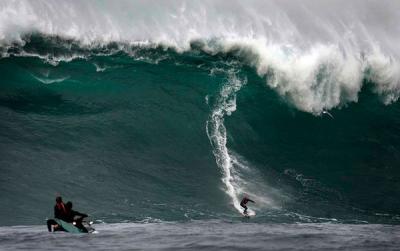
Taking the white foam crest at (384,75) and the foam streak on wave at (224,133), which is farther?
the white foam crest at (384,75)

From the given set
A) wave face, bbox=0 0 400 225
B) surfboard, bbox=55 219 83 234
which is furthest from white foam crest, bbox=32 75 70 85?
surfboard, bbox=55 219 83 234

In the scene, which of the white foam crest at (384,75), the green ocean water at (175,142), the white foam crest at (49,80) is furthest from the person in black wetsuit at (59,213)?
the white foam crest at (384,75)

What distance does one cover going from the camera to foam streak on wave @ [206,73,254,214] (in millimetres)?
19891

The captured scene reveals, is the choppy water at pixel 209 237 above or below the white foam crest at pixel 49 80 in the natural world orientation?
below

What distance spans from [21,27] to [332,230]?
1521cm

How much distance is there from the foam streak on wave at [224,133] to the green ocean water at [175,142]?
61 millimetres

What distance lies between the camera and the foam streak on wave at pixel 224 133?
783 inches

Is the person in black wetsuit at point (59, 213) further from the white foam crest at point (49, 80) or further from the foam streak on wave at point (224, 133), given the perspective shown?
the white foam crest at point (49, 80)

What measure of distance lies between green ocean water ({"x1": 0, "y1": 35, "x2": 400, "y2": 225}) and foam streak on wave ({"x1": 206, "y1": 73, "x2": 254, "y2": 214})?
61 mm

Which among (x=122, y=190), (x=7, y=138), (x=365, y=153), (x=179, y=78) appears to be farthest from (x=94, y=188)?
(x=365, y=153)

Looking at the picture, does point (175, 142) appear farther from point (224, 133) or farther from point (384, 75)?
point (384, 75)

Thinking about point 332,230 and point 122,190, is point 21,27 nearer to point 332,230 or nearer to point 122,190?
point 122,190

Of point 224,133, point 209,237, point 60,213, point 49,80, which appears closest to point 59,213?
point 60,213

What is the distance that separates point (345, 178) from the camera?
2175cm
